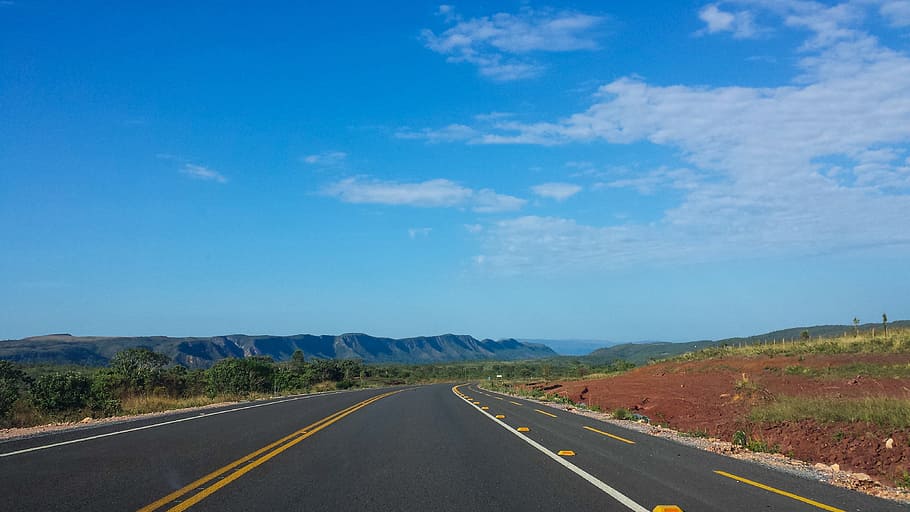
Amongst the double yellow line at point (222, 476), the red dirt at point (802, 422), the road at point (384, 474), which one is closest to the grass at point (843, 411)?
the red dirt at point (802, 422)

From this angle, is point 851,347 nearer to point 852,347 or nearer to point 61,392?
point 852,347

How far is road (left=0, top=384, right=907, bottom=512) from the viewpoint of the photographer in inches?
283

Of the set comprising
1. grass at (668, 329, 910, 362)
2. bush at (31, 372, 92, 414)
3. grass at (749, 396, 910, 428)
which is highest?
grass at (668, 329, 910, 362)

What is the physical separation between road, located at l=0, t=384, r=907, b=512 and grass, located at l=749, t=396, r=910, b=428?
3.35 metres

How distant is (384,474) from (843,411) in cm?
1042

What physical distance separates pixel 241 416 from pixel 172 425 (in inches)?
132

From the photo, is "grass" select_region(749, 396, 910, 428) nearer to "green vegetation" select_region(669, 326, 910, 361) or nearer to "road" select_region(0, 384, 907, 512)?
"road" select_region(0, 384, 907, 512)

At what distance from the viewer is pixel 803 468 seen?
34.8 feet

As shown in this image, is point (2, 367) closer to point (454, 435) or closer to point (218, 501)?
point (454, 435)

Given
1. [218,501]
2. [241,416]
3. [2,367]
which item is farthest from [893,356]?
[2,367]

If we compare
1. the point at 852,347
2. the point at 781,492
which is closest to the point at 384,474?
the point at 781,492

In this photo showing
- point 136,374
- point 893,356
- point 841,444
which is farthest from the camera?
point 893,356

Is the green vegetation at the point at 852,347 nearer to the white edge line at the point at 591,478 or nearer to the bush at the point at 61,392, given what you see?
the white edge line at the point at 591,478

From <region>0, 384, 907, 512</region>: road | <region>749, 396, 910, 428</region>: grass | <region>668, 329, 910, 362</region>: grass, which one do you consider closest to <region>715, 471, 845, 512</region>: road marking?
<region>0, 384, 907, 512</region>: road
